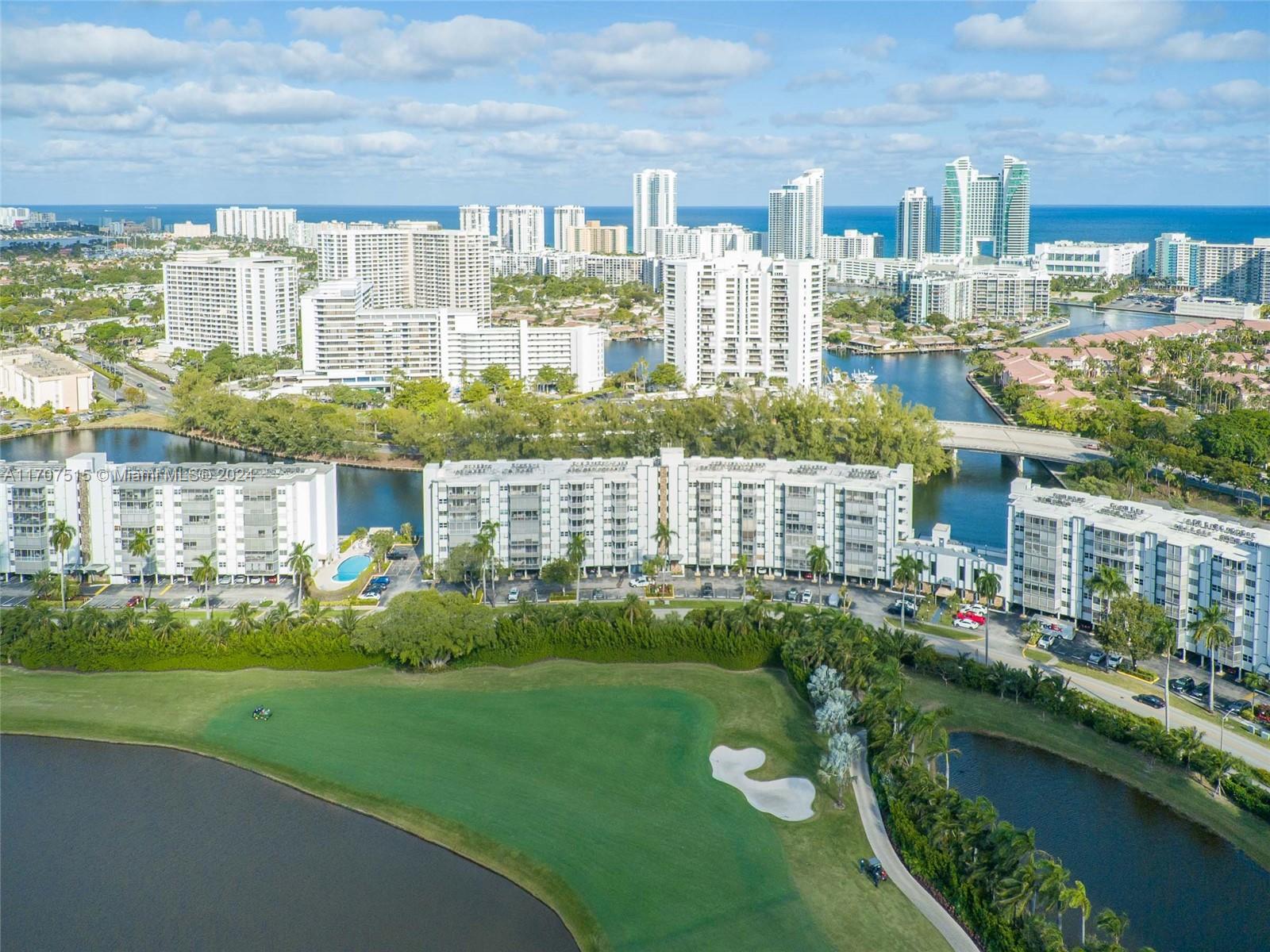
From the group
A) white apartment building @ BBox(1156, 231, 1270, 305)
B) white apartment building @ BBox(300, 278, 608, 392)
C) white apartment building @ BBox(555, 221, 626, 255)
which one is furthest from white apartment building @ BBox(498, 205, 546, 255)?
white apartment building @ BBox(300, 278, 608, 392)

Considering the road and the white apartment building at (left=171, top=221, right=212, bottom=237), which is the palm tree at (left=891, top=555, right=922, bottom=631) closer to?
the road

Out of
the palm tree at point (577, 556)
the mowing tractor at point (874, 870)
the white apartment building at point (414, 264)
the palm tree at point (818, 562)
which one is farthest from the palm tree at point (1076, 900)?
the white apartment building at point (414, 264)

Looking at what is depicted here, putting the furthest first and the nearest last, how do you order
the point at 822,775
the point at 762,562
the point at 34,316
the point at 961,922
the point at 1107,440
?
the point at 34,316 < the point at 1107,440 < the point at 762,562 < the point at 822,775 < the point at 961,922

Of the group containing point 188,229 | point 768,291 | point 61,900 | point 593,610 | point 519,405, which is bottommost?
point 61,900

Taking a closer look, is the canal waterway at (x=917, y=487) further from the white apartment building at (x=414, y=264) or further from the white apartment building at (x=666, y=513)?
the white apartment building at (x=414, y=264)

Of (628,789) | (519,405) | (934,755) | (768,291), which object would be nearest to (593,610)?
(628,789)

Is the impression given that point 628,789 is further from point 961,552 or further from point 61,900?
point 961,552
